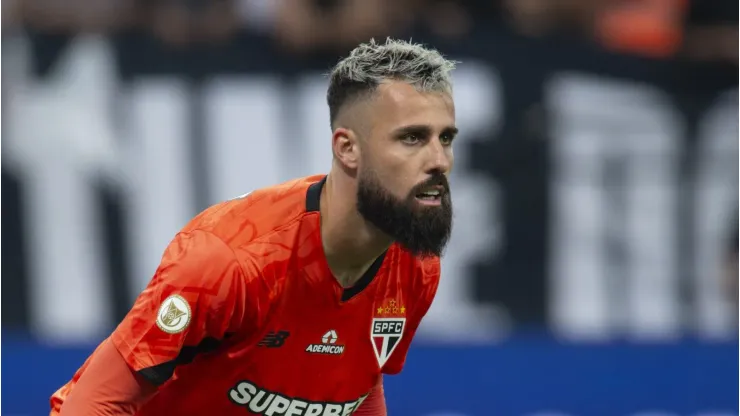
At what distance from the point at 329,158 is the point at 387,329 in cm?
371

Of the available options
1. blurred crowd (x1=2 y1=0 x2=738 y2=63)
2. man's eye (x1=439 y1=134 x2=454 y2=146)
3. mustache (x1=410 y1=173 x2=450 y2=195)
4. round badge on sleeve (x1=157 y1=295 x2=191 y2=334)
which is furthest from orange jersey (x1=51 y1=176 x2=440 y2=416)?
blurred crowd (x1=2 y1=0 x2=738 y2=63)

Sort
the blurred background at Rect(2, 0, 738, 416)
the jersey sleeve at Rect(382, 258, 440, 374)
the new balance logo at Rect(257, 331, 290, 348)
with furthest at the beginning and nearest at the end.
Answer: the blurred background at Rect(2, 0, 738, 416) < the jersey sleeve at Rect(382, 258, 440, 374) < the new balance logo at Rect(257, 331, 290, 348)

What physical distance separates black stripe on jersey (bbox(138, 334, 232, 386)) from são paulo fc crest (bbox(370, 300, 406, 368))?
0.55 meters

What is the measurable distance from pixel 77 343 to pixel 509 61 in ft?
10.3

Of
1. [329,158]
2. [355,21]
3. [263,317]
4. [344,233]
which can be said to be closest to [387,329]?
[344,233]

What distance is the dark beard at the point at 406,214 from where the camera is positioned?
3764 mm

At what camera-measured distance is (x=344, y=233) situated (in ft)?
12.7

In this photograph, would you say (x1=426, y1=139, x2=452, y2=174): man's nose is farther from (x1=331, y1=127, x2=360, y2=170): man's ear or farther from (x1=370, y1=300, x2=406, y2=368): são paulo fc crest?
(x1=370, y1=300, x2=406, y2=368): são paulo fc crest

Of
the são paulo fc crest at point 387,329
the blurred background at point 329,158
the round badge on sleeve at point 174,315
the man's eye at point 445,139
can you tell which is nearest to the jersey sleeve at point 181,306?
the round badge on sleeve at point 174,315

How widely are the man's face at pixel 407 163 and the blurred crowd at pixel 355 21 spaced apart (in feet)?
13.4

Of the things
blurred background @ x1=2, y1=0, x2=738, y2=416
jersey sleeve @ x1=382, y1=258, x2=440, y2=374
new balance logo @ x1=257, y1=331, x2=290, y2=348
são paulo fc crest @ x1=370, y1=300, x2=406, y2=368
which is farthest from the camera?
blurred background @ x1=2, y1=0, x2=738, y2=416

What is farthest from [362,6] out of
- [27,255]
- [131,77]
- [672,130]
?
[27,255]

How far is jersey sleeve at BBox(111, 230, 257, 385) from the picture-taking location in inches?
138

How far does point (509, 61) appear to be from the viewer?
306 inches
